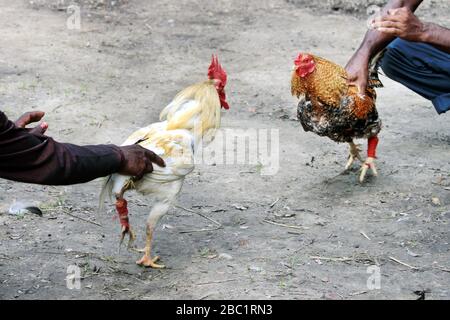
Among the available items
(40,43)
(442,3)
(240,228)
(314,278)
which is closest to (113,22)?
(40,43)

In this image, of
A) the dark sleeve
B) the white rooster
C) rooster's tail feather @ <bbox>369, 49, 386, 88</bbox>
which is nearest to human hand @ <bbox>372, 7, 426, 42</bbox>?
rooster's tail feather @ <bbox>369, 49, 386, 88</bbox>

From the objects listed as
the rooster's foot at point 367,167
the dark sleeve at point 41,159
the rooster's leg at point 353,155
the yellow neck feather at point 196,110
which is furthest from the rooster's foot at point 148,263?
the rooster's leg at point 353,155

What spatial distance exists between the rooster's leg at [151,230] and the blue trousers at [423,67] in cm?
274

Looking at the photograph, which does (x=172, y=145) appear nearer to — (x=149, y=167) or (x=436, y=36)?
(x=149, y=167)

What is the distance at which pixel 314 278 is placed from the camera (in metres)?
4.75

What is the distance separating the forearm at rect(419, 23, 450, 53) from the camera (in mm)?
5430

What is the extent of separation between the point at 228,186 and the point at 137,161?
1.94m

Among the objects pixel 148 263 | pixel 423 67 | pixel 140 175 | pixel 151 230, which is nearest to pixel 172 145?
pixel 140 175

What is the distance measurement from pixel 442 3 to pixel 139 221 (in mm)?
7002

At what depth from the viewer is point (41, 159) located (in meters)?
3.97

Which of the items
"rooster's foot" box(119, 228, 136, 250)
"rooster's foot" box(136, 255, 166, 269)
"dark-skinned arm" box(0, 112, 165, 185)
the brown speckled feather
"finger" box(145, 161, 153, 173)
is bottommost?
"rooster's foot" box(136, 255, 166, 269)

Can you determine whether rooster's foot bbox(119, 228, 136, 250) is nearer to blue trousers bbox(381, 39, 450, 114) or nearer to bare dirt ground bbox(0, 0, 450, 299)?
bare dirt ground bbox(0, 0, 450, 299)

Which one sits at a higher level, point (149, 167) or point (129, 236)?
point (149, 167)

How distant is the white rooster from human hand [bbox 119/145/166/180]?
0.13m
